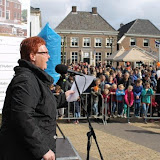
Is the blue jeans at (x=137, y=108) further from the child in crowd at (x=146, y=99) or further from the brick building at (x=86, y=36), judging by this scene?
the brick building at (x=86, y=36)

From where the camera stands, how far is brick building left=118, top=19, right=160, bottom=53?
52.2 metres

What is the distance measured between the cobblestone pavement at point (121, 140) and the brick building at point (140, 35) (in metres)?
45.1

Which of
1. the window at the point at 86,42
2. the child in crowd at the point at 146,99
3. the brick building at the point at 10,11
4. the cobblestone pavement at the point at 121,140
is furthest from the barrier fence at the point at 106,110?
the window at the point at 86,42

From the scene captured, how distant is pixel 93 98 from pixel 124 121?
147 centimetres

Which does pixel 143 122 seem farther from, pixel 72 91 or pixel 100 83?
pixel 72 91

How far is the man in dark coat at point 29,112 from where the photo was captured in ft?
6.70

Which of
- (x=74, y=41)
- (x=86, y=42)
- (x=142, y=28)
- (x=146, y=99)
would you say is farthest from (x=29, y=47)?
(x=142, y=28)

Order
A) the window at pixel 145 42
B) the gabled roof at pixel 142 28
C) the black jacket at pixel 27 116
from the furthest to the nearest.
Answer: the window at pixel 145 42 < the gabled roof at pixel 142 28 < the black jacket at pixel 27 116

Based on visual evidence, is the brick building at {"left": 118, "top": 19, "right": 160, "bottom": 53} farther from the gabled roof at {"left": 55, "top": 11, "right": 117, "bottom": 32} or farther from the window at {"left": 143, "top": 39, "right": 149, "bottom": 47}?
the gabled roof at {"left": 55, "top": 11, "right": 117, "bottom": 32}

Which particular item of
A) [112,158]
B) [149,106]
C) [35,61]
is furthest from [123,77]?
[35,61]

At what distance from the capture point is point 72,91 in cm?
321

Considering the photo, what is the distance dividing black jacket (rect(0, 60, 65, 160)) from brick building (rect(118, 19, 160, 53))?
167 feet

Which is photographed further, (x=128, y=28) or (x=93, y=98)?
(x=128, y=28)

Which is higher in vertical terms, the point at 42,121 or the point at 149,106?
the point at 42,121
